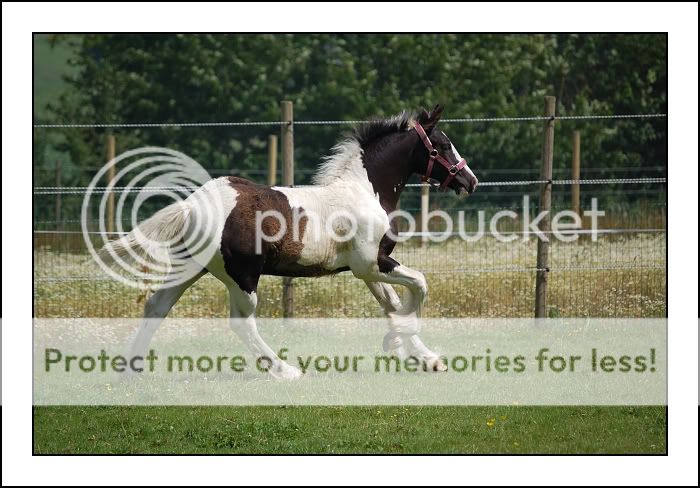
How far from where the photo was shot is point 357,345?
364 inches

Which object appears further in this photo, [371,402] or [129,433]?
[371,402]

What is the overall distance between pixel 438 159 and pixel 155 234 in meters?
2.44

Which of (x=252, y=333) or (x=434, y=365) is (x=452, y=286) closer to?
(x=434, y=365)

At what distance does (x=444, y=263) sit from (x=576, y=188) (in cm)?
273

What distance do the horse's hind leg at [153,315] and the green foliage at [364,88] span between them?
1637 cm

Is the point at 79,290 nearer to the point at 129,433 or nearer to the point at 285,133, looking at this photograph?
the point at 285,133

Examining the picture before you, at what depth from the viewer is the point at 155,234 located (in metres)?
7.62

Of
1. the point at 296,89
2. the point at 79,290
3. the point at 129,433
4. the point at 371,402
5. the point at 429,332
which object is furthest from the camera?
the point at 296,89

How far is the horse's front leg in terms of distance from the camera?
312 inches

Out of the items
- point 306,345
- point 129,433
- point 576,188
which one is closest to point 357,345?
point 306,345

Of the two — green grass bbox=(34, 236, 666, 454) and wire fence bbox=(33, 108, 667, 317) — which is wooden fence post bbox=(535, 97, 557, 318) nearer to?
wire fence bbox=(33, 108, 667, 317)

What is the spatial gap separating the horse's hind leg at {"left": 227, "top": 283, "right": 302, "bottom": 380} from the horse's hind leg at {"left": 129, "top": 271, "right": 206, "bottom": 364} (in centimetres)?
40

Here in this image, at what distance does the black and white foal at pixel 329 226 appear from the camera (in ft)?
25.0

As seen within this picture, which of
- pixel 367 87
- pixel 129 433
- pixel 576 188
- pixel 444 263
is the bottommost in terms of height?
pixel 129 433
